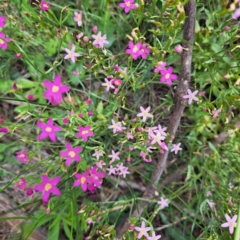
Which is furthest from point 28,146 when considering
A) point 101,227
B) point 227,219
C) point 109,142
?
point 227,219

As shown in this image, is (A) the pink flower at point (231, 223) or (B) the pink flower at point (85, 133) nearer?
(B) the pink flower at point (85, 133)

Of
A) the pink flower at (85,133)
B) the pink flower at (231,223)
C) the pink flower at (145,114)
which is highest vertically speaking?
the pink flower at (85,133)

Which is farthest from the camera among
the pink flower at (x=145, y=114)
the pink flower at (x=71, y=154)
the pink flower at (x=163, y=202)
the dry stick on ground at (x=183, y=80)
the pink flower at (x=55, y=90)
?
the pink flower at (x=163, y=202)

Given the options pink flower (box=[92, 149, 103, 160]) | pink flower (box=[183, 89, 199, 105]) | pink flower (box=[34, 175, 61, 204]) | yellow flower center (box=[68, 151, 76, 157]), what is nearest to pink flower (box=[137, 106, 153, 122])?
pink flower (box=[183, 89, 199, 105])

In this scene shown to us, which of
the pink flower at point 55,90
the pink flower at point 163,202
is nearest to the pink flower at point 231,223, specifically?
the pink flower at point 163,202

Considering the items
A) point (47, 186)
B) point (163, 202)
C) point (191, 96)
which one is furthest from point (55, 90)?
point (163, 202)

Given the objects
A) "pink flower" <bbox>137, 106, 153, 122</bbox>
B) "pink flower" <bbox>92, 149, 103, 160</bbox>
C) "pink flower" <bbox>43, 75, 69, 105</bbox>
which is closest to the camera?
"pink flower" <bbox>43, 75, 69, 105</bbox>

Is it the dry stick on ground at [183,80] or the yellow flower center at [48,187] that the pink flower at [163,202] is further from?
the yellow flower center at [48,187]

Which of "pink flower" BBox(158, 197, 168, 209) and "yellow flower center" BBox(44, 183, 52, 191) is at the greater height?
"yellow flower center" BBox(44, 183, 52, 191)

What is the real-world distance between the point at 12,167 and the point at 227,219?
1647 millimetres

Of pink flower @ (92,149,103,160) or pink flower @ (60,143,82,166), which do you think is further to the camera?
pink flower @ (92,149,103,160)

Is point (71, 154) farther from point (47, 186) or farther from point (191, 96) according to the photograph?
point (191, 96)

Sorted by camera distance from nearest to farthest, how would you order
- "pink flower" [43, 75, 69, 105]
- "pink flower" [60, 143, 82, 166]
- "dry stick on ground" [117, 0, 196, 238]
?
1. "pink flower" [43, 75, 69, 105]
2. "pink flower" [60, 143, 82, 166]
3. "dry stick on ground" [117, 0, 196, 238]

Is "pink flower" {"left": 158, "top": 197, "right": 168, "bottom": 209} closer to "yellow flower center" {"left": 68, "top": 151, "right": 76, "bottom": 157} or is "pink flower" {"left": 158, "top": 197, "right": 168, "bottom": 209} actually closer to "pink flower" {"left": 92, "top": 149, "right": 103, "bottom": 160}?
"pink flower" {"left": 92, "top": 149, "right": 103, "bottom": 160}
